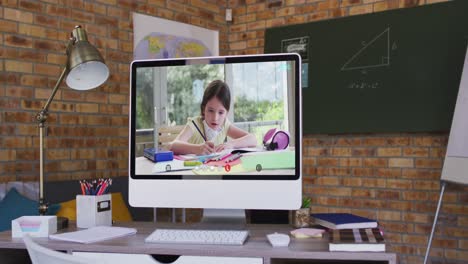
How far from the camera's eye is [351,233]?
5.20 feet

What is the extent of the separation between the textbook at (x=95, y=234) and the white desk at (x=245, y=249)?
0.07 feet

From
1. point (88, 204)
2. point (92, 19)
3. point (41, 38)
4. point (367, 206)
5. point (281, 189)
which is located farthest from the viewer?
point (367, 206)

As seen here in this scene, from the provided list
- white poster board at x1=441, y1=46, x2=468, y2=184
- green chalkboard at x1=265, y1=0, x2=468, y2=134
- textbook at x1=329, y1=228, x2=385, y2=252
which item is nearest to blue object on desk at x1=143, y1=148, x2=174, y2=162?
textbook at x1=329, y1=228, x2=385, y2=252

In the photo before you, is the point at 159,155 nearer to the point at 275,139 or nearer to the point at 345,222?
the point at 275,139

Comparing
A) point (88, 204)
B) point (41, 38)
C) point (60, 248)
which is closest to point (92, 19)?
point (41, 38)

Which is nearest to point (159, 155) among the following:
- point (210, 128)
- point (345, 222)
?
point (210, 128)

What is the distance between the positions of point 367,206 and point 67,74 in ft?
8.11

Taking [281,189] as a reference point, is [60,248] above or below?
below

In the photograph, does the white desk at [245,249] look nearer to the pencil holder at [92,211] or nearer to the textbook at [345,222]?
the textbook at [345,222]

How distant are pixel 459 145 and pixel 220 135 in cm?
167

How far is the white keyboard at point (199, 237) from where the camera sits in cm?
156

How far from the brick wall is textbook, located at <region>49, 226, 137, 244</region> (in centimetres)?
124

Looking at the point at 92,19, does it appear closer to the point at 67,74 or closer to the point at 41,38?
the point at 41,38

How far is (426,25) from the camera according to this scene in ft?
11.1
